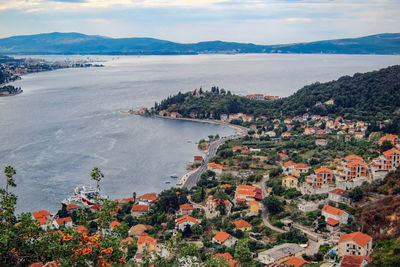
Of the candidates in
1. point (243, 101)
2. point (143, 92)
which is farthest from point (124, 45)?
point (243, 101)

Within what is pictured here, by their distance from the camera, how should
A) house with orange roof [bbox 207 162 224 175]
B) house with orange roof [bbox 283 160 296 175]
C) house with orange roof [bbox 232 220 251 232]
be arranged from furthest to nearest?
house with orange roof [bbox 207 162 224 175] → house with orange roof [bbox 283 160 296 175] → house with orange roof [bbox 232 220 251 232]

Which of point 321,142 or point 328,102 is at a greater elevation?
point 328,102

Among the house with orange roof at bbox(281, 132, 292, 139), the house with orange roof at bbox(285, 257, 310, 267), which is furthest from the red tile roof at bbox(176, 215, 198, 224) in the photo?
the house with orange roof at bbox(281, 132, 292, 139)

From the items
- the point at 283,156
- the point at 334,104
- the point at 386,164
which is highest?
the point at 334,104

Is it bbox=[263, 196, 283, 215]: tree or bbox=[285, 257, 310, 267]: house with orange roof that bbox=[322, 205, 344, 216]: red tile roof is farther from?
bbox=[285, 257, 310, 267]: house with orange roof

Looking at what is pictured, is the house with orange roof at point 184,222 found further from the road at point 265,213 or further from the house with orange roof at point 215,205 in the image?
the road at point 265,213

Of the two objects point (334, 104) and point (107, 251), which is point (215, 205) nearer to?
point (107, 251)

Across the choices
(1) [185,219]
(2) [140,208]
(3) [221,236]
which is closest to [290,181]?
(1) [185,219]

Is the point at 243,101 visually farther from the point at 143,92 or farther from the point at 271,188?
the point at 271,188
